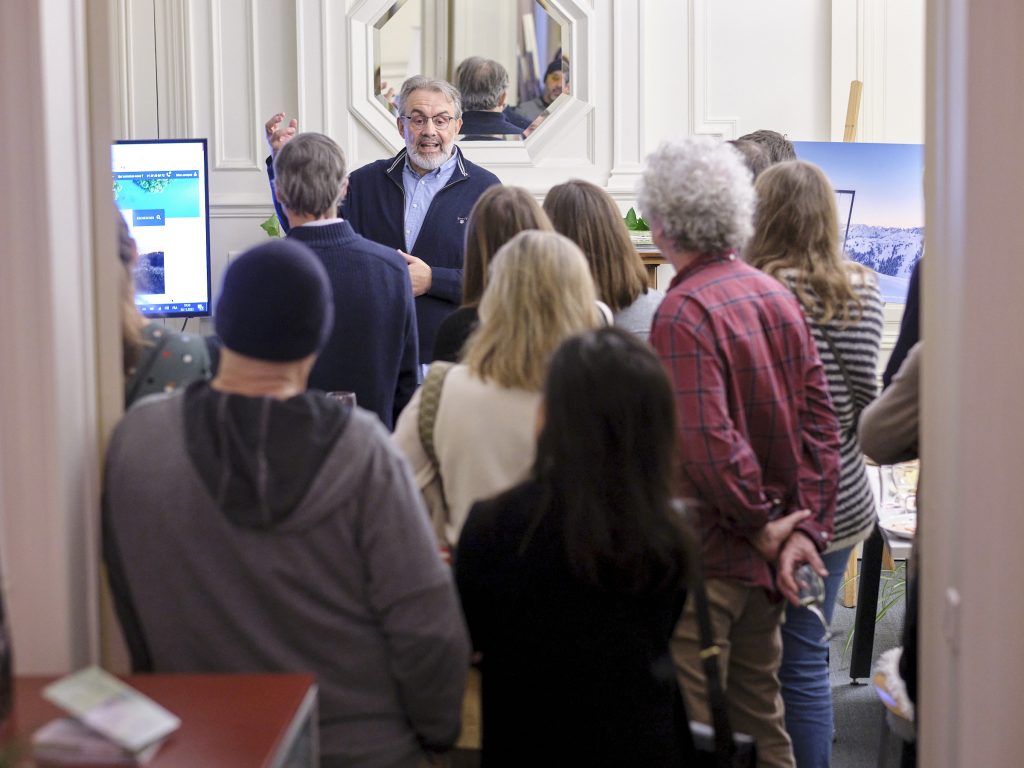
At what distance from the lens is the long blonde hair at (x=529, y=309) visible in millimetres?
2232

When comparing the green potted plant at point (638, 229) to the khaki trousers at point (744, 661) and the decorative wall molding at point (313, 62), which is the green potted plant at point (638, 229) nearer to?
the decorative wall molding at point (313, 62)

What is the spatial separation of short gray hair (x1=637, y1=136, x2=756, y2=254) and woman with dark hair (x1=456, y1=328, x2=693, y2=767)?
2.32 feet

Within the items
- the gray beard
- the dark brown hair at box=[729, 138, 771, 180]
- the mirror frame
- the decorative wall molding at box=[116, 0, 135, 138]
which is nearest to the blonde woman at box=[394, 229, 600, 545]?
the dark brown hair at box=[729, 138, 771, 180]

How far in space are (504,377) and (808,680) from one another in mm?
1079

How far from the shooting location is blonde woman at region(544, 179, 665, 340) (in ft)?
9.32

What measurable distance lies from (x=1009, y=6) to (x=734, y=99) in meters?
4.11

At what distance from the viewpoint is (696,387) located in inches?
89.3

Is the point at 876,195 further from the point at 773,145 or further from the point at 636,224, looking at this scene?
the point at 773,145

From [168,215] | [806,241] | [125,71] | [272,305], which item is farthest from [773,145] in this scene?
[125,71]

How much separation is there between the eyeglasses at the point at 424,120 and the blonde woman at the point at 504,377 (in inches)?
81.6

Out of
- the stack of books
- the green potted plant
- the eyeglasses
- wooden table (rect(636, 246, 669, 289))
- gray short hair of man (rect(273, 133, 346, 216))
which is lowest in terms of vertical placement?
the stack of books

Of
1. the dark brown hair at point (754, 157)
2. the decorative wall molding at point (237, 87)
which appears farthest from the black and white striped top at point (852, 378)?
the decorative wall molding at point (237, 87)

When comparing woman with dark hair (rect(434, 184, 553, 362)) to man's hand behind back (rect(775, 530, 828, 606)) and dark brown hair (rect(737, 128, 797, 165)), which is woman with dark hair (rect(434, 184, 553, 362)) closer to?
man's hand behind back (rect(775, 530, 828, 606))

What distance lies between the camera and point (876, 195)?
522 cm
